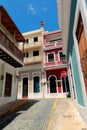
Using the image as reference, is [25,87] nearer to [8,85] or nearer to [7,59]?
[8,85]

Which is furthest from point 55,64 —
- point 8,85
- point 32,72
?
point 8,85

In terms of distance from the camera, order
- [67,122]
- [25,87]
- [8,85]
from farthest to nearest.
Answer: [25,87]
[8,85]
[67,122]

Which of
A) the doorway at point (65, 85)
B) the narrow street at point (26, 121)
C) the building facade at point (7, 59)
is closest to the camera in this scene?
the narrow street at point (26, 121)

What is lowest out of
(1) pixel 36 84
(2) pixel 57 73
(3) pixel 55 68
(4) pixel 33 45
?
(1) pixel 36 84

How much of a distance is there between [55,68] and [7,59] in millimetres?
9930

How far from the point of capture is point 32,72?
75.6ft

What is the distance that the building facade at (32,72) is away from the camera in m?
22.3

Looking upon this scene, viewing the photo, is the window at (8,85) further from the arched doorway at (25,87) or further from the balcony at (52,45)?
the balcony at (52,45)

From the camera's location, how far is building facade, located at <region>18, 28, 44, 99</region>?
22.3m

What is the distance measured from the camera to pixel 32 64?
23281 mm

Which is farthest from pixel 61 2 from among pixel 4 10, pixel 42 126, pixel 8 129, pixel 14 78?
pixel 14 78

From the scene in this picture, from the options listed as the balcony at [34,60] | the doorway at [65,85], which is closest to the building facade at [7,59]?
the balcony at [34,60]

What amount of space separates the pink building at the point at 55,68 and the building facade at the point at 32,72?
1140 millimetres

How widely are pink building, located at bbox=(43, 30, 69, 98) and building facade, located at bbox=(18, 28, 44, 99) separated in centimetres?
114
